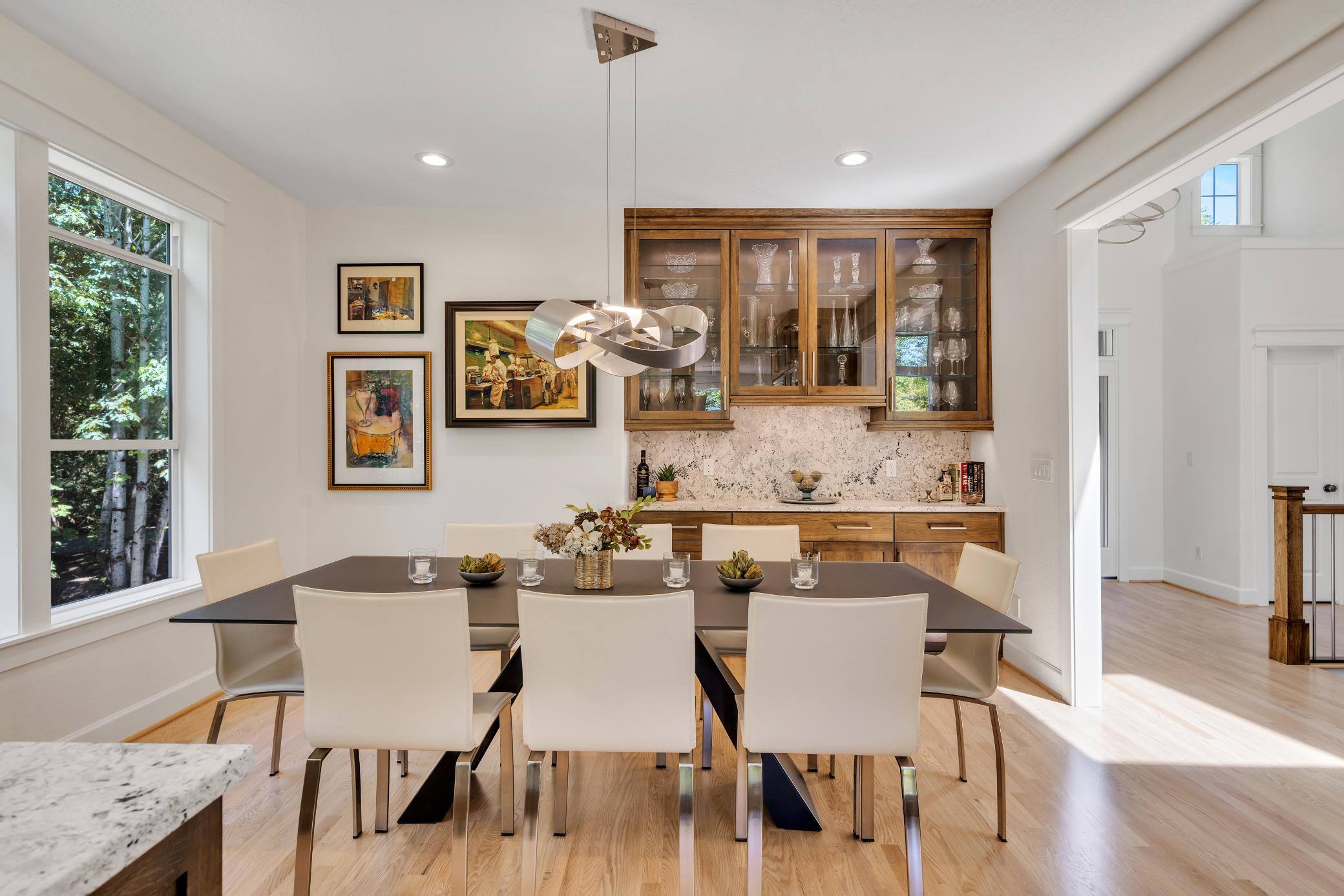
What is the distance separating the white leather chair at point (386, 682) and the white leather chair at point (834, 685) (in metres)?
0.74

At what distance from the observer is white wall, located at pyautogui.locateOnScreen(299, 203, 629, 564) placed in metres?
4.13

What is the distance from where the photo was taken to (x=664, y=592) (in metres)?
1.96

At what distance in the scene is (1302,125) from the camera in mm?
5352

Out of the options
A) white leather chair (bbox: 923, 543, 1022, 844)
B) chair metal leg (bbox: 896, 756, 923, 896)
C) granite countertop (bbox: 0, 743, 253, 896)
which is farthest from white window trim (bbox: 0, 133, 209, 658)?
white leather chair (bbox: 923, 543, 1022, 844)

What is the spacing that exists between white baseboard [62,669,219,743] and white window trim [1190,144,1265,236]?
785 centimetres

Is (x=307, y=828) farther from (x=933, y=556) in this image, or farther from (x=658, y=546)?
(x=933, y=556)

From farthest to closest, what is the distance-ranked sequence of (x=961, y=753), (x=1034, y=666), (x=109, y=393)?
(x=1034, y=666) → (x=109, y=393) → (x=961, y=753)

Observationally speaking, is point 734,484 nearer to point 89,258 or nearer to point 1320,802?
point 1320,802

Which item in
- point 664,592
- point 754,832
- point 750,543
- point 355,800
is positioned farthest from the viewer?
point 750,543

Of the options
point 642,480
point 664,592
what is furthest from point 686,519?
point 664,592

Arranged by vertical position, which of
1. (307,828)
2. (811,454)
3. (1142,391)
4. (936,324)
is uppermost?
(936,324)

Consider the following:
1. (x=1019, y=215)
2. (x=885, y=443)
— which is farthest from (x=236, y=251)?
(x=1019, y=215)

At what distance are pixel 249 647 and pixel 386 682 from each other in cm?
102

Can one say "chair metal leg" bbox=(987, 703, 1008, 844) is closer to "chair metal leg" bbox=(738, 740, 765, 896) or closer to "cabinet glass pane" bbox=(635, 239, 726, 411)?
"chair metal leg" bbox=(738, 740, 765, 896)
